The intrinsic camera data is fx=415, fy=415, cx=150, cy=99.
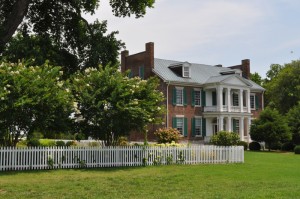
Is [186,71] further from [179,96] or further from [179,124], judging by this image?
[179,124]

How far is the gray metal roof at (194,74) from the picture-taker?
127 feet

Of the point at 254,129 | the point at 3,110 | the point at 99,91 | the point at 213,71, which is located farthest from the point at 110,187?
the point at 213,71

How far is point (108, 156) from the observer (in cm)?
1870

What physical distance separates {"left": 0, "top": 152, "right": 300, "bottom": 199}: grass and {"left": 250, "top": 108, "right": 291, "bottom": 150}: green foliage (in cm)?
1948

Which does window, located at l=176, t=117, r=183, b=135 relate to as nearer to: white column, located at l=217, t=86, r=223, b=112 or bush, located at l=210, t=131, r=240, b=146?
white column, located at l=217, t=86, r=223, b=112

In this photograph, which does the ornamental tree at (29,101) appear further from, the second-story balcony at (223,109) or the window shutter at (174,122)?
the second-story balcony at (223,109)

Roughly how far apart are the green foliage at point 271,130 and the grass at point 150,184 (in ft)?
63.9

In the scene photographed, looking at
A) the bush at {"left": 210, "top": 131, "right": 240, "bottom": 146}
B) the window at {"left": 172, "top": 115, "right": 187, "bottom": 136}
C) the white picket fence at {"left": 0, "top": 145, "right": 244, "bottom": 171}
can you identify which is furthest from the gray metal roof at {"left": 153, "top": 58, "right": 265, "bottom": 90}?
the white picket fence at {"left": 0, "top": 145, "right": 244, "bottom": 171}

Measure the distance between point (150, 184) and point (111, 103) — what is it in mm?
6413

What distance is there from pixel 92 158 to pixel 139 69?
75.0 feet

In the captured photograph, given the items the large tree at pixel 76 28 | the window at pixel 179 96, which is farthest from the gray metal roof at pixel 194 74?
the large tree at pixel 76 28

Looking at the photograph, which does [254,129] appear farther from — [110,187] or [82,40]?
[110,187]

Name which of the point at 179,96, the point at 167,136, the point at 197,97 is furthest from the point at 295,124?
the point at 167,136

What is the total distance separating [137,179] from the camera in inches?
551
